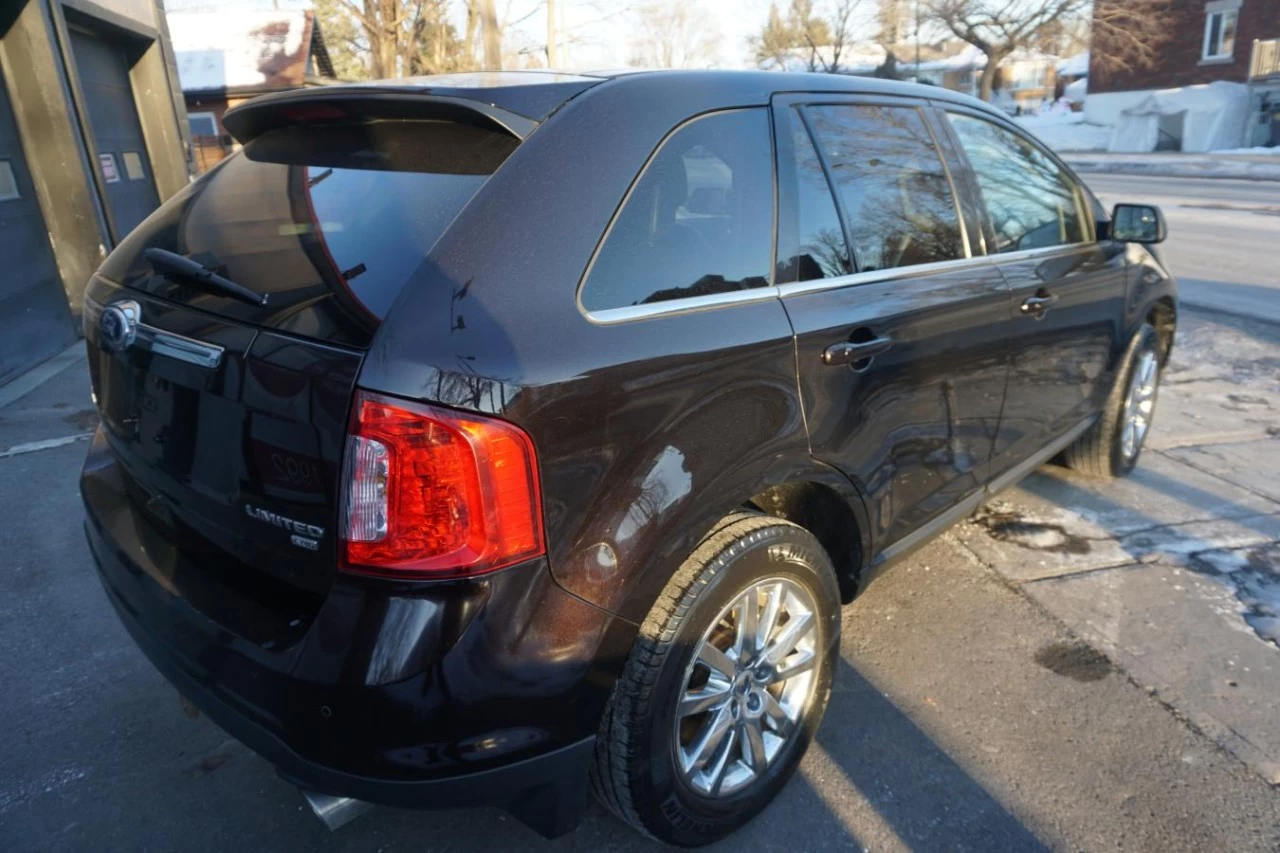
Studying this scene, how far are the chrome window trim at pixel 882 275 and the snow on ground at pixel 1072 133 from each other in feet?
112

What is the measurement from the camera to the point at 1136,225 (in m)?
3.91

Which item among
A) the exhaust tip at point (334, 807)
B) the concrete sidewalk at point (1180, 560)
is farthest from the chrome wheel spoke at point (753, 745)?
the concrete sidewalk at point (1180, 560)

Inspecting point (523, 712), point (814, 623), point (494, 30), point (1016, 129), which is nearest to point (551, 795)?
point (523, 712)

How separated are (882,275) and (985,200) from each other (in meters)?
0.87

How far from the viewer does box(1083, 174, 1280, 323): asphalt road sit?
8.83 meters

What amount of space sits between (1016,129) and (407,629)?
124 inches

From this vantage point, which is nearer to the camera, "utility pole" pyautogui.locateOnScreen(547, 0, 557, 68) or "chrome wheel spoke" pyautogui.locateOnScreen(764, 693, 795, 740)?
"chrome wheel spoke" pyautogui.locateOnScreen(764, 693, 795, 740)

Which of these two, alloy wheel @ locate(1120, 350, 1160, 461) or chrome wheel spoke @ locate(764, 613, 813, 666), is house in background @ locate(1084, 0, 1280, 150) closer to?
alloy wheel @ locate(1120, 350, 1160, 461)

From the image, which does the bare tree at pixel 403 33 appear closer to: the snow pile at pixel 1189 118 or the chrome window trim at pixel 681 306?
the chrome window trim at pixel 681 306

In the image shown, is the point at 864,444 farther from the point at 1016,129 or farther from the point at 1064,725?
the point at 1016,129

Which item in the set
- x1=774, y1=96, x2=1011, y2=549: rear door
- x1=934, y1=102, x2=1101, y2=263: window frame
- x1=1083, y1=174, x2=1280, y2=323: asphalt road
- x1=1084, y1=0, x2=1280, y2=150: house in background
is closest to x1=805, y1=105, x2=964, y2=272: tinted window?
x1=774, y1=96, x2=1011, y2=549: rear door

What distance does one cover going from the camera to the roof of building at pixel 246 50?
985 inches

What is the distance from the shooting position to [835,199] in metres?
2.56

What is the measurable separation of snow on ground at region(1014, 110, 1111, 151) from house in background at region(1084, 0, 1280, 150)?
1098mm
